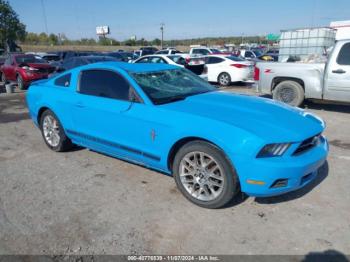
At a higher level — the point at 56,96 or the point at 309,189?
the point at 56,96

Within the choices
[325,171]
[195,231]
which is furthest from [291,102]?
[195,231]

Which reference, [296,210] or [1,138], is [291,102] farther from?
[1,138]

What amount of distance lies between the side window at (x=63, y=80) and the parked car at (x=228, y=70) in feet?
32.3

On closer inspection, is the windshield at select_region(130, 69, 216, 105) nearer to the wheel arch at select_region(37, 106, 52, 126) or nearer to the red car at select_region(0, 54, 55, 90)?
the wheel arch at select_region(37, 106, 52, 126)

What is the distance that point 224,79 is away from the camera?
14.3 meters

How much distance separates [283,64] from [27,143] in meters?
6.69

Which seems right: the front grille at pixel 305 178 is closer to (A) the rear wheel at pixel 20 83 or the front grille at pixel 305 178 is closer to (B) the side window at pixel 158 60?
(B) the side window at pixel 158 60

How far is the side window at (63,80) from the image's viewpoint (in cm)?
508

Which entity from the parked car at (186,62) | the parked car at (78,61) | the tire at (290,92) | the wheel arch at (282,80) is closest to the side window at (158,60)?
the parked car at (186,62)

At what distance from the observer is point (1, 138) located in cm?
668

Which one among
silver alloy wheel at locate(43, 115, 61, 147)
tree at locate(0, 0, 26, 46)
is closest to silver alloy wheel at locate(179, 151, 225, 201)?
silver alloy wheel at locate(43, 115, 61, 147)

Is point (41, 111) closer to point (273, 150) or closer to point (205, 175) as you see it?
point (205, 175)

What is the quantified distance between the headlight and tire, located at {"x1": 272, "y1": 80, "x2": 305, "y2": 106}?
18.8ft

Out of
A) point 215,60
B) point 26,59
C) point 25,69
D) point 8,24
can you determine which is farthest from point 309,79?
point 8,24
